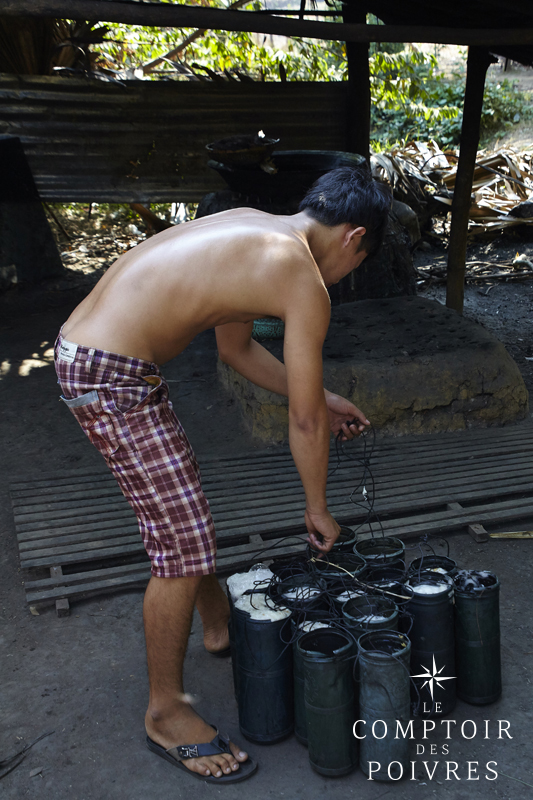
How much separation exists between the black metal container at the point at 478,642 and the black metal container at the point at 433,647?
44 millimetres

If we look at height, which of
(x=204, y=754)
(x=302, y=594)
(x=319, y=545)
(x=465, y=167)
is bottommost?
(x=204, y=754)

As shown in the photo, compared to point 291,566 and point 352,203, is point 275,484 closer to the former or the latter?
point 291,566

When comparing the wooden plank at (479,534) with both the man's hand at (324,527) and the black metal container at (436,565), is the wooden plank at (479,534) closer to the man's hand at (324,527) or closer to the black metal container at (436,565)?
the black metal container at (436,565)

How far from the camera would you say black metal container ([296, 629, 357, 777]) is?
6.24 ft

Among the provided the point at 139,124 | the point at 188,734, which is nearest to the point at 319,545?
the point at 188,734

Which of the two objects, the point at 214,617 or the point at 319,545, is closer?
the point at 319,545

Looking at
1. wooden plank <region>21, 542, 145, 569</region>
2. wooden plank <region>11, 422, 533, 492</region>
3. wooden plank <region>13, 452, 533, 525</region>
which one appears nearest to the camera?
wooden plank <region>21, 542, 145, 569</region>

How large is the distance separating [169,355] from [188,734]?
118 centimetres

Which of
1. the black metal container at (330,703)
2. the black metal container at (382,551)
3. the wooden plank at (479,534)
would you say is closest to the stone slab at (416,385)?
the wooden plank at (479,534)

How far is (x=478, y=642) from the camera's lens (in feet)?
7.11

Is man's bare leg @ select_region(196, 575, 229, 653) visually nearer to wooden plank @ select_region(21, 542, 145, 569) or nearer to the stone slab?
wooden plank @ select_region(21, 542, 145, 569)

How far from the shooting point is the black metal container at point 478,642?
215 centimetres

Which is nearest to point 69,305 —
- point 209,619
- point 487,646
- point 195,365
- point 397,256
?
point 195,365

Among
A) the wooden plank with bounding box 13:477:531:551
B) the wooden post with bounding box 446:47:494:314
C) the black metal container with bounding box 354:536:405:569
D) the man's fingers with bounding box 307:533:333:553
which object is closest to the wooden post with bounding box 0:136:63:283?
the wooden post with bounding box 446:47:494:314
